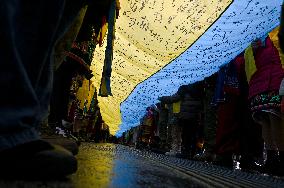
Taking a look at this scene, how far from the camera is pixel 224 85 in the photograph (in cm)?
516

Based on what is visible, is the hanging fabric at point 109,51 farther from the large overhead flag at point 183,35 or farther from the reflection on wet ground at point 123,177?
the reflection on wet ground at point 123,177

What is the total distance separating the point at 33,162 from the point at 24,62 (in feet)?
1.17

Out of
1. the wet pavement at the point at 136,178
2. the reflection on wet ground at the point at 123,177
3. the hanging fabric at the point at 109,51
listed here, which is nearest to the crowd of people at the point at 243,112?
the wet pavement at the point at 136,178

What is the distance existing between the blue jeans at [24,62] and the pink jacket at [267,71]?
3.15 metres

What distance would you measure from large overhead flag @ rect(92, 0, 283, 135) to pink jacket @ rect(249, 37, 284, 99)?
0.90ft

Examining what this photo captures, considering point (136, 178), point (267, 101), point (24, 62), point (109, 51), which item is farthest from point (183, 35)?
point (24, 62)

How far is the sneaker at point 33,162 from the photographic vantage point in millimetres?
958

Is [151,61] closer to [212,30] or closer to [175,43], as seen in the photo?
[175,43]

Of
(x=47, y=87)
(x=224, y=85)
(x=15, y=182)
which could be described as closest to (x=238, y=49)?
(x=224, y=85)

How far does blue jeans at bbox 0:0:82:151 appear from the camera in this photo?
99 centimetres

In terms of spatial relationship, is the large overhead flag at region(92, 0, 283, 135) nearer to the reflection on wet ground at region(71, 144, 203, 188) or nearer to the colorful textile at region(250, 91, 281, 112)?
the colorful textile at region(250, 91, 281, 112)

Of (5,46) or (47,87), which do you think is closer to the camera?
(5,46)

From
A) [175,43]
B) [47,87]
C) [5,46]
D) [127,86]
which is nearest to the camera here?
[5,46]

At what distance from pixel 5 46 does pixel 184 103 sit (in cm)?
676
